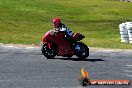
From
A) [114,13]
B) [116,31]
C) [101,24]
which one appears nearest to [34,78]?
[116,31]

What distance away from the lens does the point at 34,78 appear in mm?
14383

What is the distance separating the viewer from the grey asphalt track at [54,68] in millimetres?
13711

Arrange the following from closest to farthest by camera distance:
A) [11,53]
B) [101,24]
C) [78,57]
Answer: [78,57], [11,53], [101,24]

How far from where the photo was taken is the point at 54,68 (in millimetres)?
16750

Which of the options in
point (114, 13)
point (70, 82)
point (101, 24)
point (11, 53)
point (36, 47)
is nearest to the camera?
point (70, 82)

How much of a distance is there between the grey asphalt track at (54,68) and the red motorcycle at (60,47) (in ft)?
0.78

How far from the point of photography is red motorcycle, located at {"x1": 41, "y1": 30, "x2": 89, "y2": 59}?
1959 cm

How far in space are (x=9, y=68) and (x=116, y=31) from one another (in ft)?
71.8

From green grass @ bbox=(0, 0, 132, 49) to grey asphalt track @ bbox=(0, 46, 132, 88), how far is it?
4.92 m

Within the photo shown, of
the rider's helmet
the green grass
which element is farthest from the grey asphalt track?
the green grass

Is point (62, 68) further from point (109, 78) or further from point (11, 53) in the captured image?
point (11, 53)

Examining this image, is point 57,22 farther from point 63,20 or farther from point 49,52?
point 63,20

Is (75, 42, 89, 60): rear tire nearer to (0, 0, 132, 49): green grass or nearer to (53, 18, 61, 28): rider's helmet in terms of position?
(53, 18, 61, 28): rider's helmet

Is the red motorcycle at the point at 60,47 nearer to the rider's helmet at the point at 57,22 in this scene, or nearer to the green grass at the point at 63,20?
the rider's helmet at the point at 57,22
